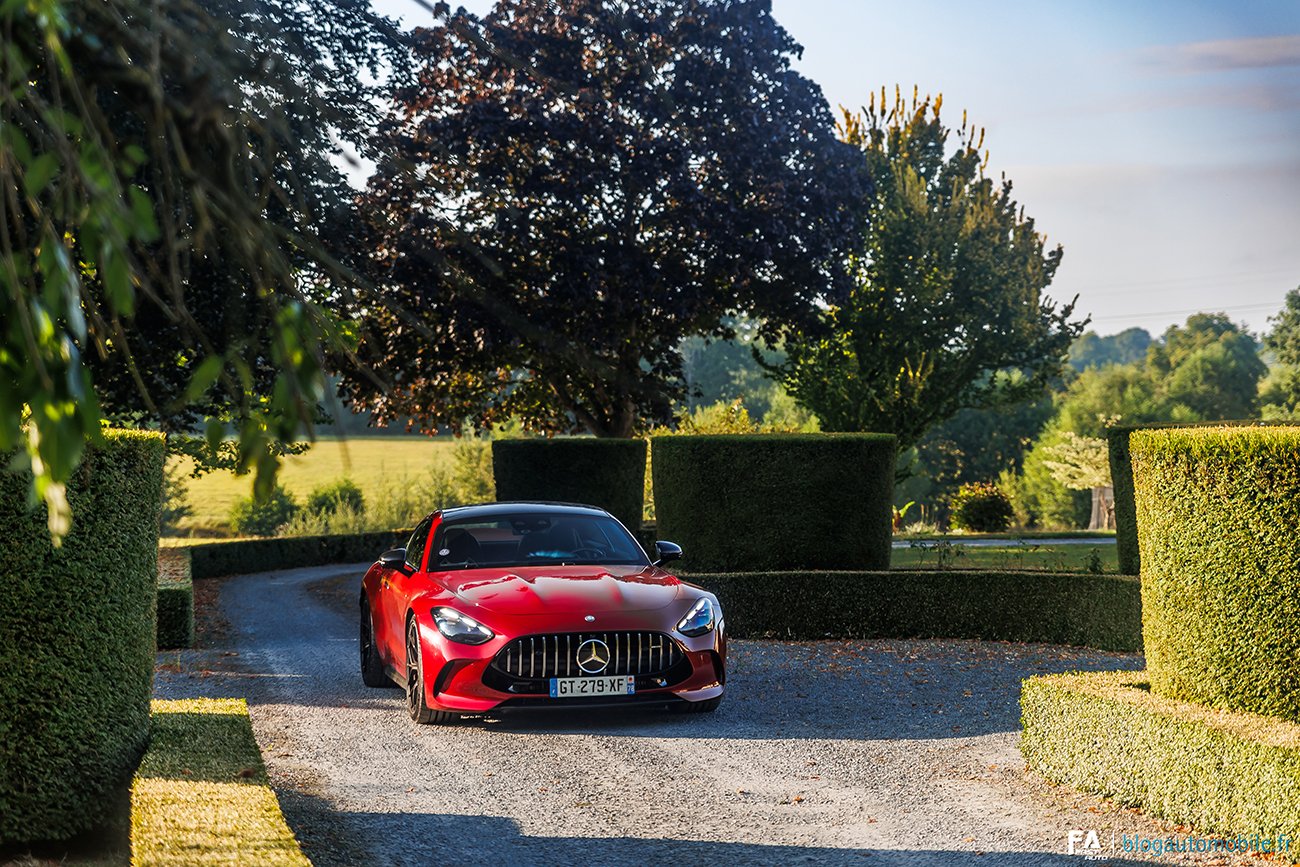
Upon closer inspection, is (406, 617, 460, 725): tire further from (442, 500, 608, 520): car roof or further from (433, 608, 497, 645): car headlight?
(442, 500, 608, 520): car roof

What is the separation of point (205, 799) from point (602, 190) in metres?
17.6

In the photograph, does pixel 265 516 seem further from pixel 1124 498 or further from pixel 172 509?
pixel 1124 498

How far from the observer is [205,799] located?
6043 mm

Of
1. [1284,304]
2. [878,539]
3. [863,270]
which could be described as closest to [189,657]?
[878,539]

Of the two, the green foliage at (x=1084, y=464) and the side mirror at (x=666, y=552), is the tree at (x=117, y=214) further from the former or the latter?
the green foliage at (x=1084, y=464)

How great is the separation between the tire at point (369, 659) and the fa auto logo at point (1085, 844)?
6594 millimetres

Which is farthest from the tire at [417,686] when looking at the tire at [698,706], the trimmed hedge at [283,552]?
the trimmed hedge at [283,552]

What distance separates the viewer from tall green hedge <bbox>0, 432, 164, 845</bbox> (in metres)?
6.35

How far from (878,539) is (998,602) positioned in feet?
5.74

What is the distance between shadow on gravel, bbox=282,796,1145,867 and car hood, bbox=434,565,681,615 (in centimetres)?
241

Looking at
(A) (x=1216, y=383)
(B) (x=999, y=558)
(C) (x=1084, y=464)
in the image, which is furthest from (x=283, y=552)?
(A) (x=1216, y=383)

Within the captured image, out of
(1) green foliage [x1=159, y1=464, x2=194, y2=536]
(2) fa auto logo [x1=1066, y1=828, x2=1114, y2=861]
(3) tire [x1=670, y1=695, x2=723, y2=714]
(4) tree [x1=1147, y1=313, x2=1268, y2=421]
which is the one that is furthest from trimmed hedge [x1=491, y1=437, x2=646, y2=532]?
(4) tree [x1=1147, y1=313, x2=1268, y2=421]

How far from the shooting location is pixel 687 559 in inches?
680

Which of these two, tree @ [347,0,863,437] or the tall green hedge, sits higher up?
tree @ [347,0,863,437]
